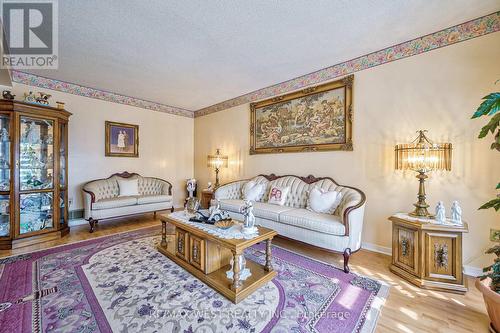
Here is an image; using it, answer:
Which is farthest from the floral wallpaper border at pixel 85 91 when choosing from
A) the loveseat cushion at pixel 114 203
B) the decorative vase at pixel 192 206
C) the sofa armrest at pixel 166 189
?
the decorative vase at pixel 192 206

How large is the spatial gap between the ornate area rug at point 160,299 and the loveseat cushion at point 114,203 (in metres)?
1.12

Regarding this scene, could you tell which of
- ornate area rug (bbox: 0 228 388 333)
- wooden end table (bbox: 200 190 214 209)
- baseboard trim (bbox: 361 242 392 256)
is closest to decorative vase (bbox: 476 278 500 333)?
ornate area rug (bbox: 0 228 388 333)

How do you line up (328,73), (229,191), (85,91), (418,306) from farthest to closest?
(229,191), (85,91), (328,73), (418,306)

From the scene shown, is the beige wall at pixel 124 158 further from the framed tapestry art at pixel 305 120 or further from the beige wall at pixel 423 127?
the beige wall at pixel 423 127

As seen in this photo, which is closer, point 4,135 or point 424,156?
point 424,156

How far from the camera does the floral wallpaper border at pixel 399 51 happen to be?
2.26m

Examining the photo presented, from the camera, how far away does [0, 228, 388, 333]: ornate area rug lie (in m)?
1.52

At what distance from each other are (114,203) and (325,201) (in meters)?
3.64

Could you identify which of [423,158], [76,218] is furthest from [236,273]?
[76,218]

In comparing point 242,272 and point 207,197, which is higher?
point 207,197

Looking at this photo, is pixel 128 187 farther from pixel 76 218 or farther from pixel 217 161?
pixel 217 161

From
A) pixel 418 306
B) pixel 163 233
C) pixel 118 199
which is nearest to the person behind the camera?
pixel 418 306

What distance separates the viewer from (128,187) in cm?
438

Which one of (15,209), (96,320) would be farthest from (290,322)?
(15,209)
